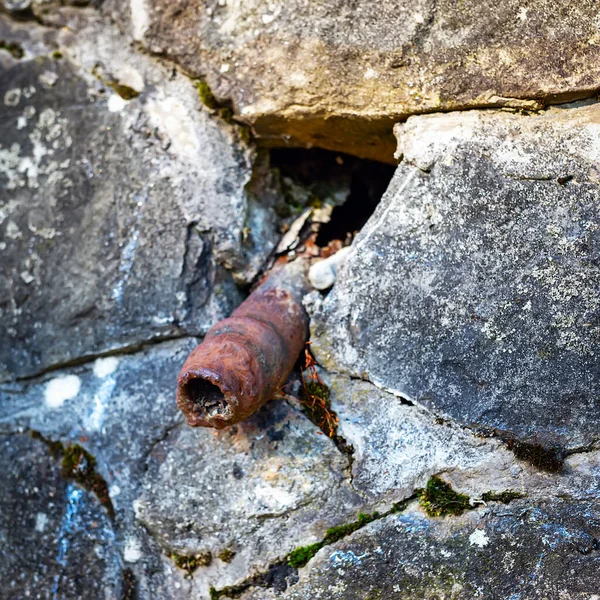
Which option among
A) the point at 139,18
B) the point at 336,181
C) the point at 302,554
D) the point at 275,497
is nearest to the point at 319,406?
the point at 275,497

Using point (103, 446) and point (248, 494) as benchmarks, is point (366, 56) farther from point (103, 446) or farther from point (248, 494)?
point (103, 446)

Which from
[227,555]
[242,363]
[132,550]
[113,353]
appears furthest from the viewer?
[113,353]

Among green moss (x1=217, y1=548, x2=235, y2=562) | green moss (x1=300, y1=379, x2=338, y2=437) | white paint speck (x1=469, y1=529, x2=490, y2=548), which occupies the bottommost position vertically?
green moss (x1=217, y1=548, x2=235, y2=562)

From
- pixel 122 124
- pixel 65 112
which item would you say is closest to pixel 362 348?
pixel 122 124

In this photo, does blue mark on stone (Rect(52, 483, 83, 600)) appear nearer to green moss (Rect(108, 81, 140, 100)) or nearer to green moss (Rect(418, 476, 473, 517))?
green moss (Rect(418, 476, 473, 517))

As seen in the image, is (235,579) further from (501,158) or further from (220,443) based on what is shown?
(501,158)

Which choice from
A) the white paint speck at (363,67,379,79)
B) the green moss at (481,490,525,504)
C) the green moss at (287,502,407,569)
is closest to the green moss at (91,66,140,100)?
the white paint speck at (363,67,379,79)

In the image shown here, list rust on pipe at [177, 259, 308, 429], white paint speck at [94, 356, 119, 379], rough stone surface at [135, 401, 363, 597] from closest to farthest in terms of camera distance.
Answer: rust on pipe at [177, 259, 308, 429]
rough stone surface at [135, 401, 363, 597]
white paint speck at [94, 356, 119, 379]
